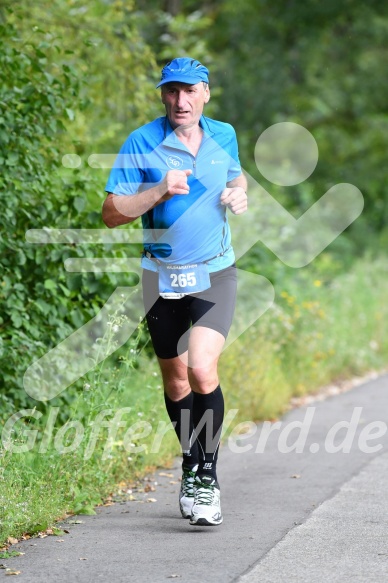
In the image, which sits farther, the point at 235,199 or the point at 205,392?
the point at 205,392

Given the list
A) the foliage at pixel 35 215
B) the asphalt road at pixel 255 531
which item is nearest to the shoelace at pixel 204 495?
the asphalt road at pixel 255 531

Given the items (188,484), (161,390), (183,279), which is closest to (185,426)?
(188,484)

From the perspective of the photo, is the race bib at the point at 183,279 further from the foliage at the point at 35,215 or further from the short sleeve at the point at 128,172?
the foliage at the point at 35,215

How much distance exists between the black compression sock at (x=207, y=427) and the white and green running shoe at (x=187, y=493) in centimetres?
17

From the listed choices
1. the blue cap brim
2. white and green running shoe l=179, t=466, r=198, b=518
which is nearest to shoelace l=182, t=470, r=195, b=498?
white and green running shoe l=179, t=466, r=198, b=518

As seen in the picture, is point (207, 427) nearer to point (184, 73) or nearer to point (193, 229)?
point (193, 229)

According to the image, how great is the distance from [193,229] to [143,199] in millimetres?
355

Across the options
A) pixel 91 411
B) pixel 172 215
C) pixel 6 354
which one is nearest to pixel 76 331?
pixel 6 354

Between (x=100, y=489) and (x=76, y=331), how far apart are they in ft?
4.67

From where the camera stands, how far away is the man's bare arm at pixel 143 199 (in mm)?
5227

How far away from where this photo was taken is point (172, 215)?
5.56 m

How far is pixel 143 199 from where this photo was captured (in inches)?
211

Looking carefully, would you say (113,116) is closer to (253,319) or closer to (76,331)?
(253,319)

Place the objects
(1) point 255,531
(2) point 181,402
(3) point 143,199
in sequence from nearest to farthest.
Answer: (3) point 143,199
(1) point 255,531
(2) point 181,402
